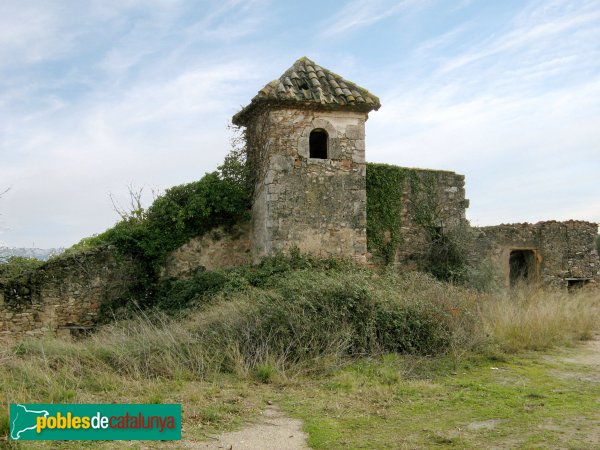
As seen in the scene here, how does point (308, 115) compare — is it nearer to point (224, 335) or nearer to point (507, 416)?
point (224, 335)

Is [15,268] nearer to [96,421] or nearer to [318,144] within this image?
[318,144]

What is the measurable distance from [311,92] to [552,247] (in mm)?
9334

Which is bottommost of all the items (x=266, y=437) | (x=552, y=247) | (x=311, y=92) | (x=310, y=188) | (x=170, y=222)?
(x=266, y=437)

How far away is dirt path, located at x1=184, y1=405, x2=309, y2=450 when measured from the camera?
17.7 feet

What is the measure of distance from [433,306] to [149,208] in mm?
6849

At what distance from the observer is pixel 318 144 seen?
13.5 metres

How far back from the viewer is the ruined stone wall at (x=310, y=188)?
12289mm

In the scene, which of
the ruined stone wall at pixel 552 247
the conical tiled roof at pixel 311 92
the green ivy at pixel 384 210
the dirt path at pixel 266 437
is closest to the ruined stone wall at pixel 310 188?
the conical tiled roof at pixel 311 92

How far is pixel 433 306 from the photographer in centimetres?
969

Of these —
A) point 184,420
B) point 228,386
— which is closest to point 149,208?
point 228,386

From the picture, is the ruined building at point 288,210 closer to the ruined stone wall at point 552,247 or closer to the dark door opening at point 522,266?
the ruined stone wall at point 552,247

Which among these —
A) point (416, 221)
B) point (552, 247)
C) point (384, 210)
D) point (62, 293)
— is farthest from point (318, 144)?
point (552, 247)

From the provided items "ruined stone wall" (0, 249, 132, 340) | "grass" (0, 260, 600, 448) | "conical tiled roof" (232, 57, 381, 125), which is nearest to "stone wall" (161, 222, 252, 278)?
"ruined stone wall" (0, 249, 132, 340)

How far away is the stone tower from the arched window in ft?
0.13
